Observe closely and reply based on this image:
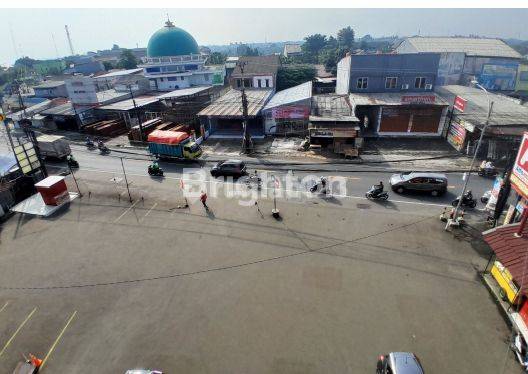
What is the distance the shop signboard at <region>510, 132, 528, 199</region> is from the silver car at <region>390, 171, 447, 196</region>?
23.6 ft

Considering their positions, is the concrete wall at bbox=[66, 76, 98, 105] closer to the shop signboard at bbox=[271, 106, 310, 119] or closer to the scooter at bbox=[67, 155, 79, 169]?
the scooter at bbox=[67, 155, 79, 169]

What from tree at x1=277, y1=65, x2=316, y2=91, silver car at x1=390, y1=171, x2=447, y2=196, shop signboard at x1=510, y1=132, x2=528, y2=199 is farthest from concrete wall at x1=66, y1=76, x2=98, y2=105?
shop signboard at x1=510, y1=132, x2=528, y2=199

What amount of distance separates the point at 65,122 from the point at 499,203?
59258 millimetres

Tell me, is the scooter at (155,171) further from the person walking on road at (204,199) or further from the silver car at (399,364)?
the silver car at (399,364)

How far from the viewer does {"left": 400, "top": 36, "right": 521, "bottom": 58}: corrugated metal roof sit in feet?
206

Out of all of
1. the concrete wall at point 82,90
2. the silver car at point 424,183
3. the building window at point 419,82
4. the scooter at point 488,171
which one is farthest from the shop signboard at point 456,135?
the concrete wall at point 82,90

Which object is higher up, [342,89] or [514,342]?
[342,89]

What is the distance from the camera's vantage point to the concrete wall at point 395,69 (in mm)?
39375

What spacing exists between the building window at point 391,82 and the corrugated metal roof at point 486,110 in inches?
282

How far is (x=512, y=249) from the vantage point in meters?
14.5

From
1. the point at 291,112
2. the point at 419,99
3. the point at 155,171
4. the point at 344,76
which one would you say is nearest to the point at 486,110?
the point at 419,99

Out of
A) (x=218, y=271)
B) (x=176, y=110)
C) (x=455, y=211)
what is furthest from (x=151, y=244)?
(x=176, y=110)

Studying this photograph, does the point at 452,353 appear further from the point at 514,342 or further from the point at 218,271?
the point at 218,271

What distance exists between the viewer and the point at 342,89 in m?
48.9
